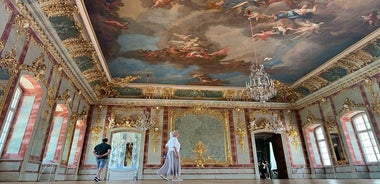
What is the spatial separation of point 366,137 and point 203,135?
6.84 meters

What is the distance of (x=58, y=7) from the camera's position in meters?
5.65

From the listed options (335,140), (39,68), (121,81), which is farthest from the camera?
→ (121,81)

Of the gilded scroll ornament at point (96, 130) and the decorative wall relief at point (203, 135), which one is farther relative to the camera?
the decorative wall relief at point (203, 135)

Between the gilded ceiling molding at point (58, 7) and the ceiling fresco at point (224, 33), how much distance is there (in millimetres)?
491

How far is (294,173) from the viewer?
11.3m

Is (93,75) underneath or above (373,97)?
above

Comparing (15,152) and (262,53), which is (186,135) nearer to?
(262,53)

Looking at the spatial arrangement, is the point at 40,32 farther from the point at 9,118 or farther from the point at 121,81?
the point at 121,81

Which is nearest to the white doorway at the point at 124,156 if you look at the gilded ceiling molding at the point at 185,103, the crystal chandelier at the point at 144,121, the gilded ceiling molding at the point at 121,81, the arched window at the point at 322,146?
the crystal chandelier at the point at 144,121

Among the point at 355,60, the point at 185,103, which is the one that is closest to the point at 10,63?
the point at 185,103

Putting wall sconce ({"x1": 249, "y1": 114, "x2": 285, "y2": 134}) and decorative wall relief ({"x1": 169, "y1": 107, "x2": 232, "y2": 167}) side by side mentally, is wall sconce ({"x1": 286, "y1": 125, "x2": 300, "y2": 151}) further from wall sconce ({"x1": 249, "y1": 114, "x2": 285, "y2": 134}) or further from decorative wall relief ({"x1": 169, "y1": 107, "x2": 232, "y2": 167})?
decorative wall relief ({"x1": 169, "y1": 107, "x2": 232, "y2": 167})

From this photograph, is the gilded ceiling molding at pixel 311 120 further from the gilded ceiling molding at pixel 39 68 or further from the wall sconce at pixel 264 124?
the gilded ceiling molding at pixel 39 68

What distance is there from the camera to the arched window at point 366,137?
27.9ft

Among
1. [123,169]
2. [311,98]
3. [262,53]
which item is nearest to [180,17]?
[262,53]
